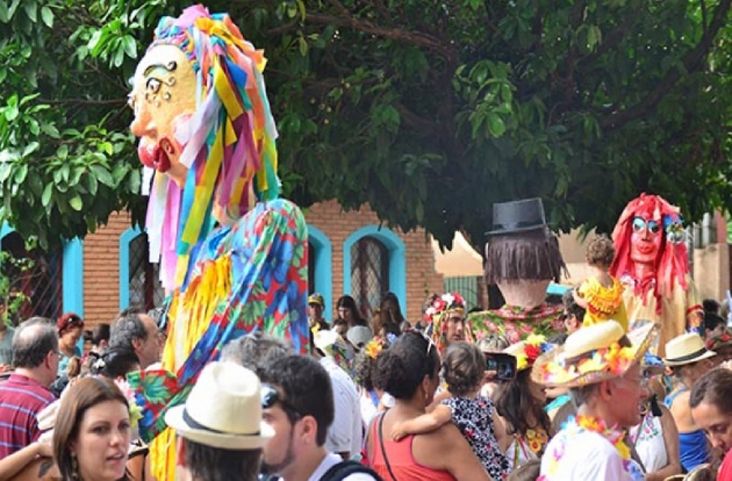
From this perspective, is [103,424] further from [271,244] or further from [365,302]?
[365,302]

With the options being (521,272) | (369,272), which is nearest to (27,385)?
(521,272)

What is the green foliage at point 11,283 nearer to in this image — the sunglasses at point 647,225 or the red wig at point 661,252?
the red wig at point 661,252

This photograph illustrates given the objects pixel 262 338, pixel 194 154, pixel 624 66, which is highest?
pixel 624 66

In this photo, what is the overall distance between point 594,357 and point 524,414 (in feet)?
8.30

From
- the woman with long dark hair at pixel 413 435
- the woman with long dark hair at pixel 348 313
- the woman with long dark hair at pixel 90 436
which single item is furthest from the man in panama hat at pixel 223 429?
the woman with long dark hair at pixel 348 313

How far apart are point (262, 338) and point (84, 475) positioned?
73 cm

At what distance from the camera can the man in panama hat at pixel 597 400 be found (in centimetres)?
457

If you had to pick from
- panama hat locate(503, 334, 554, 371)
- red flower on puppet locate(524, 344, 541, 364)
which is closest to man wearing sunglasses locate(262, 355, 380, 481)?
panama hat locate(503, 334, 554, 371)

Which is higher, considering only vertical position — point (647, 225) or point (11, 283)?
point (647, 225)

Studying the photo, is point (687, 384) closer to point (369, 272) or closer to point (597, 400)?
point (597, 400)

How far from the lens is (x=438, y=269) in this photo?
22.0 metres

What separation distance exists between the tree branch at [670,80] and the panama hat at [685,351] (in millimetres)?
3934

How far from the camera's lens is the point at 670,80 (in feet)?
39.0

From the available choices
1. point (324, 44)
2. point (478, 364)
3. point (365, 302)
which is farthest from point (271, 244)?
point (365, 302)
